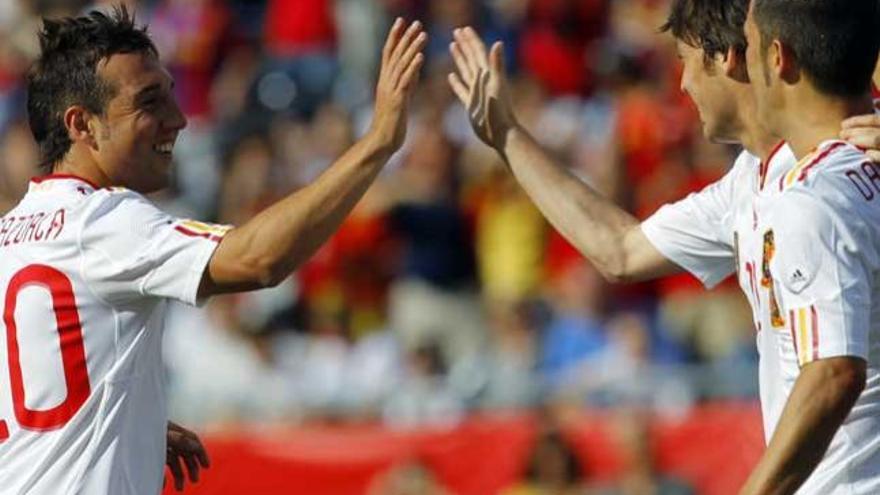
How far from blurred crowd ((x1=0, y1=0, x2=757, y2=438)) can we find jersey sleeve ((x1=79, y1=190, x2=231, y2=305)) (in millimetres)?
4663

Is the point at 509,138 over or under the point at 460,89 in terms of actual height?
under

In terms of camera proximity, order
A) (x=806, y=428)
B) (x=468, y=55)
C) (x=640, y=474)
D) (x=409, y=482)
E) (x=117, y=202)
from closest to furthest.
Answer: (x=806, y=428) < (x=117, y=202) < (x=468, y=55) < (x=640, y=474) < (x=409, y=482)

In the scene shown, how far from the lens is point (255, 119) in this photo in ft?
46.3

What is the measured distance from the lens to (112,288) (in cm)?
581

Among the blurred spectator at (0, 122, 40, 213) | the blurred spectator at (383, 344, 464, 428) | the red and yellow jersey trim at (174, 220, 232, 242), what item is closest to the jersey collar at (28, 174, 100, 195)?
the red and yellow jersey trim at (174, 220, 232, 242)

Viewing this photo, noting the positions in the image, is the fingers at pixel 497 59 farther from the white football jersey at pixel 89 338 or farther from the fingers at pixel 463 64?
the white football jersey at pixel 89 338

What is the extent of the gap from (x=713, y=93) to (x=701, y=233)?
66cm

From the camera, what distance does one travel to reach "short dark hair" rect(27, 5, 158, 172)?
6117mm

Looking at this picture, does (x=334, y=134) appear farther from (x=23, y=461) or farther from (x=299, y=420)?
(x=23, y=461)

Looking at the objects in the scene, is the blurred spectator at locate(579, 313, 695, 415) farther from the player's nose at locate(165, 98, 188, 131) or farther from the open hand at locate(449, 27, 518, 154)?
the player's nose at locate(165, 98, 188, 131)

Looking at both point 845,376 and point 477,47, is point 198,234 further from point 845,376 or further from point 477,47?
point 845,376

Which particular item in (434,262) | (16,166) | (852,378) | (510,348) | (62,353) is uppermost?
(852,378)

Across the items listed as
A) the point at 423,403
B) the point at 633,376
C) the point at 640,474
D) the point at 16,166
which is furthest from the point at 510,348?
the point at 16,166

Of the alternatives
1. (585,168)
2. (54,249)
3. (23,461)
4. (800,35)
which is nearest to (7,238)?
(54,249)
